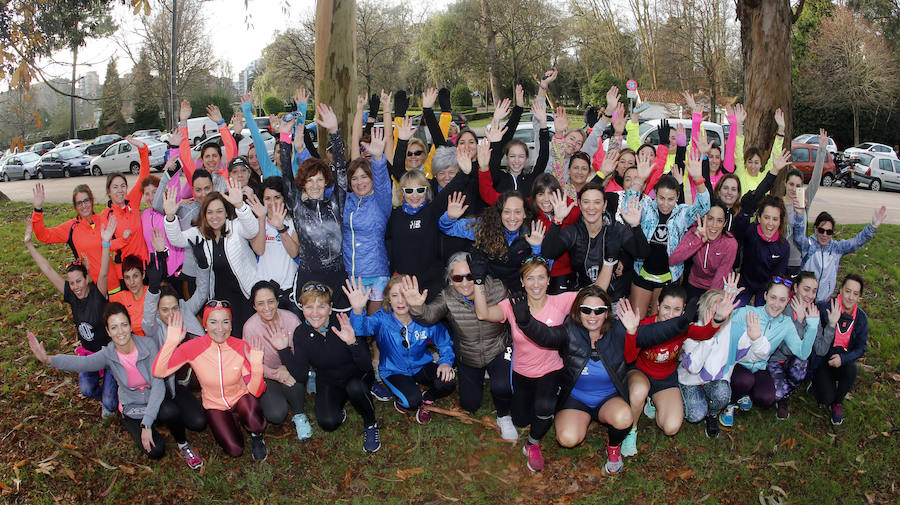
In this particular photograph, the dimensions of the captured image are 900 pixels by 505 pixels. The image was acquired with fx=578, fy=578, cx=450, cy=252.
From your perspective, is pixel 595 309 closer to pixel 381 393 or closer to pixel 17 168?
pixel 381 393

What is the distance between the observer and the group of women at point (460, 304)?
15.6 feet

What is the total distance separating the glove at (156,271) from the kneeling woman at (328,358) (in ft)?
3.35

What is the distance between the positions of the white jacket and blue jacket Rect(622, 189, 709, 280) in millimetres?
3513

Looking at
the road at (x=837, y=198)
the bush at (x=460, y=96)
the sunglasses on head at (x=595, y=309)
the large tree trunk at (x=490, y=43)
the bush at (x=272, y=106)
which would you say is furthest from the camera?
the bush at (x=460, y=96)

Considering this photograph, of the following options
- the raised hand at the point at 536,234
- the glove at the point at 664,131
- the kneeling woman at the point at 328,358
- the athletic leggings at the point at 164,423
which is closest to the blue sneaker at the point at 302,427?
the kneeling woman at the point at 328,358

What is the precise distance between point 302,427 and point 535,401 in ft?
6.84

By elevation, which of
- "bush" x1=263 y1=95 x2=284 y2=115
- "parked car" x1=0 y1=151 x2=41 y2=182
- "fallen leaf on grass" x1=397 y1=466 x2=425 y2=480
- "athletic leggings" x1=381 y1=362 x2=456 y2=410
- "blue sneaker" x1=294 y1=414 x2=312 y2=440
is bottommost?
"fallen leaf on grass" x1=397 y1=466 x2=425 y2=480

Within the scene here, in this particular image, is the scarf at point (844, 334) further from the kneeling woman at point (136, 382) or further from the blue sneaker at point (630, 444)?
the kneeling woman at point (136, 382)

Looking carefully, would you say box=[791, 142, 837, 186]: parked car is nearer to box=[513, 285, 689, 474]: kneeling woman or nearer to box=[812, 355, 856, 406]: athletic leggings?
box=[812, 355, 856, 406]: athletic leggings

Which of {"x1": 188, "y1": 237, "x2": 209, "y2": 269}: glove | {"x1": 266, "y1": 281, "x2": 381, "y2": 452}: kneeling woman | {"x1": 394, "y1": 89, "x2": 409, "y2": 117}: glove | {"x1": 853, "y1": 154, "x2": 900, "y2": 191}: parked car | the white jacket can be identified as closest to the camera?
{"x1": 266, "y1": 281, "x2": 381, "y2": 452}: kneeling woman

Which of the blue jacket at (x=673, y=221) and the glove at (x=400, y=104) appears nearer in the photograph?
the blue jacket at (x=673, y=221)

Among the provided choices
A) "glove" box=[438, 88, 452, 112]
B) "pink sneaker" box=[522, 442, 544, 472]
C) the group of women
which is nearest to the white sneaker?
the group of women

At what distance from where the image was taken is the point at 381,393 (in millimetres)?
5629

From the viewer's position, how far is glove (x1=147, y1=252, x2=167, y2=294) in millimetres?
4973
